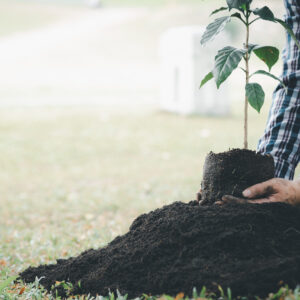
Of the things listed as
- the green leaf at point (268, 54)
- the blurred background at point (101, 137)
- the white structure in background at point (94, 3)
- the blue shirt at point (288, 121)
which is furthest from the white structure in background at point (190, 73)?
the white structure in background at point (94, 3)

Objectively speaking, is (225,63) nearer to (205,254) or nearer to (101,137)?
(205,254)

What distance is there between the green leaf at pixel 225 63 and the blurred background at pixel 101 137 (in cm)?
217

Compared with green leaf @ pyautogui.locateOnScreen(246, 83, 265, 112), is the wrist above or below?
below

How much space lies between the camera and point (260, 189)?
2.57 m

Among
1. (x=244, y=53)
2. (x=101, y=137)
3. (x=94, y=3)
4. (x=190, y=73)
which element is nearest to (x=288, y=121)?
(x=244, y=53)

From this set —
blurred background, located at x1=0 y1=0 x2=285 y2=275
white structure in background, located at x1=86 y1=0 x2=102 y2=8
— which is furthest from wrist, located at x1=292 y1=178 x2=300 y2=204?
white structure in background, located at x1=86 y1=0 x2=102 y2=8

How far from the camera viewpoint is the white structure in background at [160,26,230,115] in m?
13.0

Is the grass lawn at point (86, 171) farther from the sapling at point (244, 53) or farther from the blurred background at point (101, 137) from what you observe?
the sapling at point (244, 53)

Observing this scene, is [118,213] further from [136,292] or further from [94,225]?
[136,292]

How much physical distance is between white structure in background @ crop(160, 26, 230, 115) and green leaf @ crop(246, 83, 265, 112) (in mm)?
10327

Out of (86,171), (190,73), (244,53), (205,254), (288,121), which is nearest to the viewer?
(205,254)

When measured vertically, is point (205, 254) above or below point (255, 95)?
below

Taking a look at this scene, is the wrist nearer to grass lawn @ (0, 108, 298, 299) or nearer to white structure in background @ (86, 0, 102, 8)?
grass lawn @ (0, 108, 298, 299)

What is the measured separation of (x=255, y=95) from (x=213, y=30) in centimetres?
39
